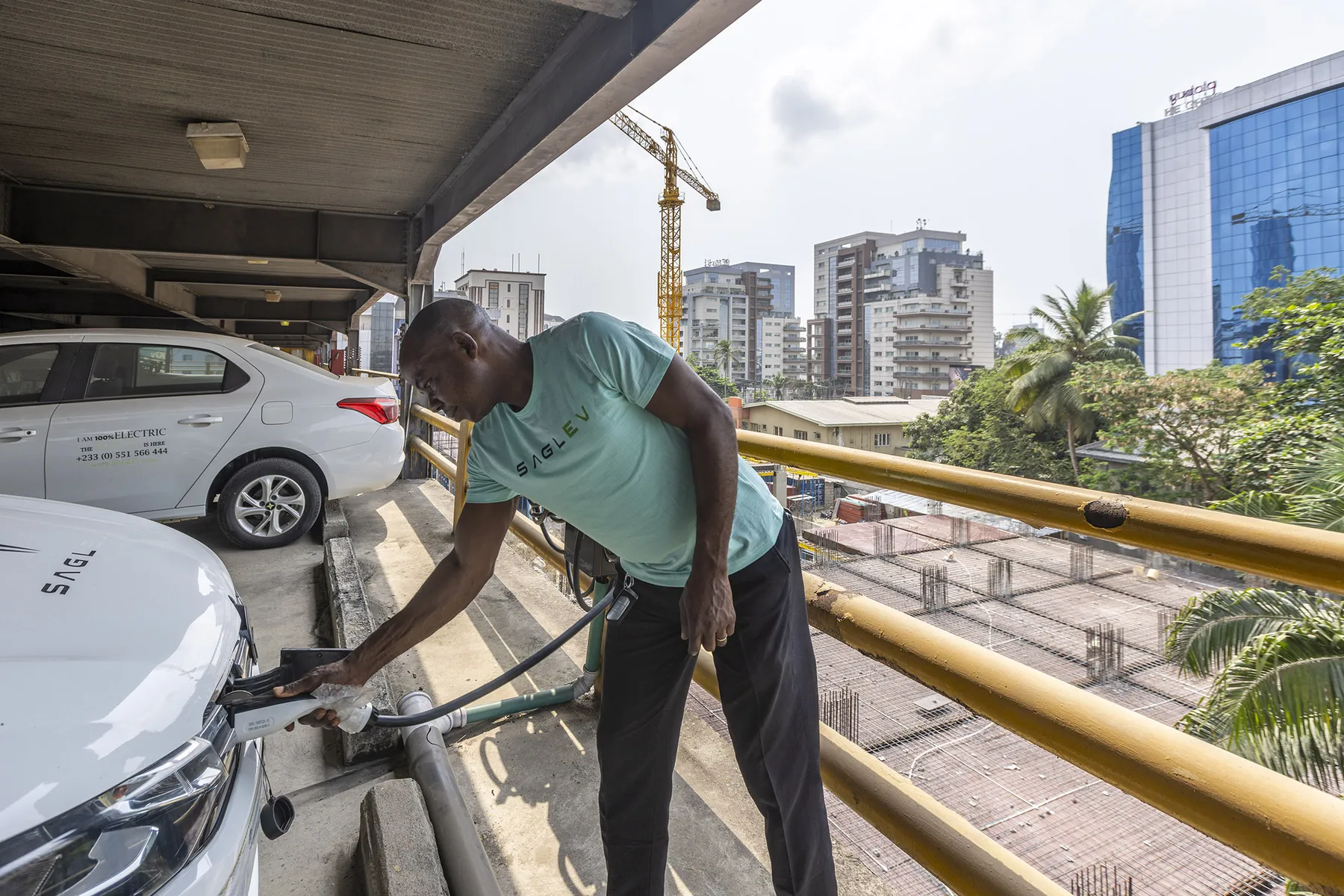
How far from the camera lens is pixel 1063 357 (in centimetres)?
4631

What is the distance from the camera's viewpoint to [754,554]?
175 centimetres

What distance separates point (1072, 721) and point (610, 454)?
102cm

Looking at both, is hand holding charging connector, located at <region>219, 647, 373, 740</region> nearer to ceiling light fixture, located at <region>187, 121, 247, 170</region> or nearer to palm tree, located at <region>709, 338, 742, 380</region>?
ceiling light fixture, located at <region>187, 121, 247, 170</region>

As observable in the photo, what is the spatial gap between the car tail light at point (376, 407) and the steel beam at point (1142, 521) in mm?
4843

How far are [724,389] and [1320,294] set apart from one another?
63.0 meters

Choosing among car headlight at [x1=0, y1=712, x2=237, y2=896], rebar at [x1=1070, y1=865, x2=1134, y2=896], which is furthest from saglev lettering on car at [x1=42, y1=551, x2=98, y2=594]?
rebar at [x1=1070, y1=865, x2=1134, y2=896]

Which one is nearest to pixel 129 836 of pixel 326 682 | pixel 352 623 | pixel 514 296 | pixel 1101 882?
pixel 326 682

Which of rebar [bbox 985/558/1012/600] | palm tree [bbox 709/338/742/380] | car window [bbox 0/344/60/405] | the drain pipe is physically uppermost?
palm tree [bbox 709/338/742/380]

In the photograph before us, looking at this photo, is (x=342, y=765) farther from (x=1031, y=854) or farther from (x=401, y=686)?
(x=1031, y=854)

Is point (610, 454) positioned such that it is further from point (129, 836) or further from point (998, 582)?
point (998, 582)

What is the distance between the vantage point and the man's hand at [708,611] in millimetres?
1581

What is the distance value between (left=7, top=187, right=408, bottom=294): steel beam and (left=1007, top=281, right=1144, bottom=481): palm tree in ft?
144

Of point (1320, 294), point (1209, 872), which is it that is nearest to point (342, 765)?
point (1209, 872)

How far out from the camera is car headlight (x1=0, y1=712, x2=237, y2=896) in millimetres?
1054
